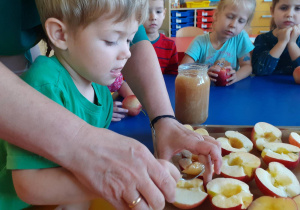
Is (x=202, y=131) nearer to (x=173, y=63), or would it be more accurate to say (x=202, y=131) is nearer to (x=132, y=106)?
(x=132, y=106)

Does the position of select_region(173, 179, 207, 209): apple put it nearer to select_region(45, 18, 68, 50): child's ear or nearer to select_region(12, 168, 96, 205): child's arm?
select_region(12, 168, 96, 205): child's arm

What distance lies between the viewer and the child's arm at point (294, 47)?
155cm

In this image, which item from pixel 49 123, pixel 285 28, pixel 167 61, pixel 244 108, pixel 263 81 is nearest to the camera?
pixel 49 123

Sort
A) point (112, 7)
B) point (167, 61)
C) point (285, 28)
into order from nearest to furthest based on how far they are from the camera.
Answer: point (112, 7)
point (285, 28)
point (167, 61)

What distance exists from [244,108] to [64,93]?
2.37 feet

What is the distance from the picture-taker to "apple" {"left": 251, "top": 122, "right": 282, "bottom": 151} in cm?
78

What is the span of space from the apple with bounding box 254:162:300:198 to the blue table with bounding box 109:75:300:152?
25cm

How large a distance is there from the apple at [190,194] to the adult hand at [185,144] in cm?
3

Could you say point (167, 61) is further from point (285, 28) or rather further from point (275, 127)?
point (275, 127)

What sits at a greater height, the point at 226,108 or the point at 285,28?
the point at 285,28

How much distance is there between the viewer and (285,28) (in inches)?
62.1

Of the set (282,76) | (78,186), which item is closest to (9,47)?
(78,186)

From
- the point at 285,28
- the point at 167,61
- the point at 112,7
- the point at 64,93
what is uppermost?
the point at 112,7

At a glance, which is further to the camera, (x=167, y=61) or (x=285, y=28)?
(x=167, y=61)
